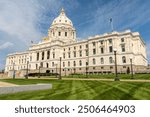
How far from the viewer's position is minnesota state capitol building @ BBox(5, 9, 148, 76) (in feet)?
206

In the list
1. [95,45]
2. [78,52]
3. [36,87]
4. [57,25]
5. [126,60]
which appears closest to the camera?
[36,87]

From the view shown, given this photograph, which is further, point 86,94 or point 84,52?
point 84,52

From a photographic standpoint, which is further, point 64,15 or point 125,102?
point 64,15

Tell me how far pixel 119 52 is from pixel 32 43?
65363mm

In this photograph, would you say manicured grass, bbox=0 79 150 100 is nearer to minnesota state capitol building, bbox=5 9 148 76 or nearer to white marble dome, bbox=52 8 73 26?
minnesota state capitol building, bbox=5 9 148 76

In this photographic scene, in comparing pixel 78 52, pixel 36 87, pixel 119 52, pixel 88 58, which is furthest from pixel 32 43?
pixel 36 87

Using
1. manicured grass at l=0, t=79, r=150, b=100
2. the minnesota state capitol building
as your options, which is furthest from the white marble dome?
manicured grass at l=0, t=79, r=150, b=100

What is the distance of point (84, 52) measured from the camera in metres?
76.9

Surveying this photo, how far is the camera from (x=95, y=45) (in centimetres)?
7119

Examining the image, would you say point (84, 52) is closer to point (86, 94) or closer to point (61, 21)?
point (61, 21)

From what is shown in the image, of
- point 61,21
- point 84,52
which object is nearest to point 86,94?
point 84,52

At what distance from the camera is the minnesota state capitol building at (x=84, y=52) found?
6269 centimetres

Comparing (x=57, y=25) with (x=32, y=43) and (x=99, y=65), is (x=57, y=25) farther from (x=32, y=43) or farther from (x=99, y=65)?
(x=99, y=65)

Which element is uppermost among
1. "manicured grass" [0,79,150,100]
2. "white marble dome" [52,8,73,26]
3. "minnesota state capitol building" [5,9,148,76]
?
"white marble dome" [52,8,73,26]
